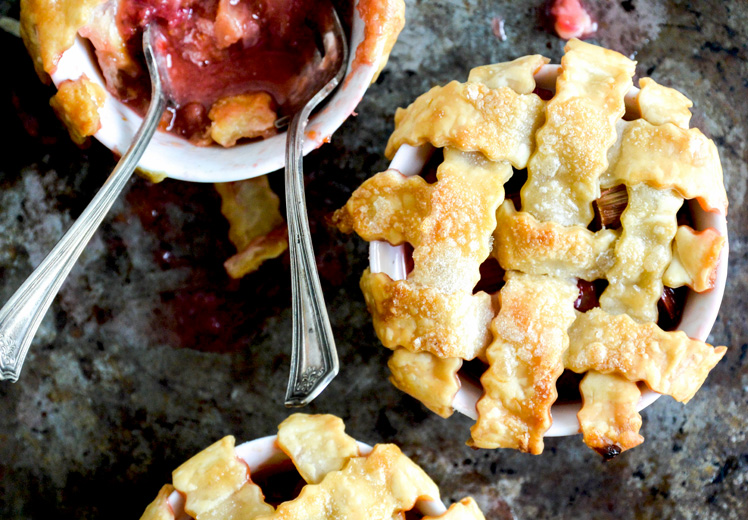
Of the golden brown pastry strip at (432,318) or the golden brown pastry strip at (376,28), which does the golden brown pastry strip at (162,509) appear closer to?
the golden brown pastry strip at (432,318)

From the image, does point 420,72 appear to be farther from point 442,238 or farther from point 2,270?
point 2,270

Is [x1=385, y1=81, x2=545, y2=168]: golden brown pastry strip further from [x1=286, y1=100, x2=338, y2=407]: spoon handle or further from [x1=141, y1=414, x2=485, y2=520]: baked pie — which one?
[x1=141, y1=414, x2=485, y2=520]: baked pie

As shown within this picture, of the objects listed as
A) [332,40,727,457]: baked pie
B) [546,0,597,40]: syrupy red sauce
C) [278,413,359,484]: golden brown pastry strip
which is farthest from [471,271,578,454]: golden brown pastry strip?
[546,0,597,40]: syrupy red sauce

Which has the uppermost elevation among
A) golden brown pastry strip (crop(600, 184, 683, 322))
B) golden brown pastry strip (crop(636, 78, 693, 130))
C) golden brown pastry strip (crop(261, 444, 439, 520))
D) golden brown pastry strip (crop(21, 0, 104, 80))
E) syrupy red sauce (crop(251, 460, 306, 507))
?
golden brown pastry strip (crop(21, 0, 104, 80))

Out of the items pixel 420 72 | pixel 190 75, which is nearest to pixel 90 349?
pixel 190 75

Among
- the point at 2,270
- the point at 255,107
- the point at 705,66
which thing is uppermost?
the point at 255,107

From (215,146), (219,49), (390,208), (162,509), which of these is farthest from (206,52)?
(162,509)

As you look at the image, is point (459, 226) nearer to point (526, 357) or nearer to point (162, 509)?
point (526, 357)

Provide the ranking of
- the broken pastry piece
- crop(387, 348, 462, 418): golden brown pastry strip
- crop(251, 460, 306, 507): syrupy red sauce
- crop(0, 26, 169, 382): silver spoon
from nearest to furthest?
crop(0, 26, 169, 382): silver spoon → crop(387, 348, 462, 418): golden brown pastry strip → crop(251, 460, 306, 507): syrupy red sauce → the broken pastry piece
